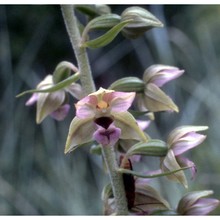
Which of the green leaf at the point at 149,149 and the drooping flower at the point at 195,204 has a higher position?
Answer: the green leaf at the point at 149,149

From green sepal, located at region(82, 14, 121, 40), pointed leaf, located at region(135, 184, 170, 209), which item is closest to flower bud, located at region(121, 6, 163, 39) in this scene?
green sepal, located at region(82, 14, 121, 40)

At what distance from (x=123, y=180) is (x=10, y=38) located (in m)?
5.06

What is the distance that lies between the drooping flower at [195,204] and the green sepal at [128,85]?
0.93 ft

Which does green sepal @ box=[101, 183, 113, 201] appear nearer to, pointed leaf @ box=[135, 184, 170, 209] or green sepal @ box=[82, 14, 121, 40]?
pointed leaf @ box=[135, 184, 170, 209]

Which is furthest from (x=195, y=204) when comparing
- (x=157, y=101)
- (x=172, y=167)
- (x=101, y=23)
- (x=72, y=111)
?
(x=72, y=111)

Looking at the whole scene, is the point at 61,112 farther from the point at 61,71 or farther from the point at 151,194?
the point at 151,194

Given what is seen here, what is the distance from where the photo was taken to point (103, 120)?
3.94 ft

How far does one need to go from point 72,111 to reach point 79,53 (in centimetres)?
394

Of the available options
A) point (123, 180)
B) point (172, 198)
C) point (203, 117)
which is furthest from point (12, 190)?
point (123, 180)

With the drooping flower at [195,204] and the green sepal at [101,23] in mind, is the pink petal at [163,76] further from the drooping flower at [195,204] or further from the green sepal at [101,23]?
the drooping flower at [195,204]

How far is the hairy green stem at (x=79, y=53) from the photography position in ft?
4.29

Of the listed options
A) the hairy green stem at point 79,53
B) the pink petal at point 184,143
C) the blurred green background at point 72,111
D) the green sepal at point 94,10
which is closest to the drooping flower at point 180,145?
the pink petal at point 184,143

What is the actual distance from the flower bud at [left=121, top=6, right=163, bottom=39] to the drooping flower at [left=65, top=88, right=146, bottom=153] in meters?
0.25

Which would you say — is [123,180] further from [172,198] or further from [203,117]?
[203,117]
